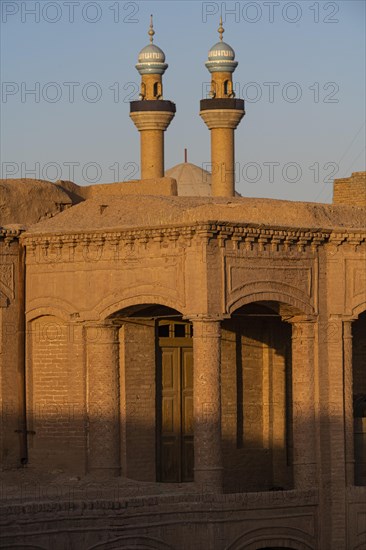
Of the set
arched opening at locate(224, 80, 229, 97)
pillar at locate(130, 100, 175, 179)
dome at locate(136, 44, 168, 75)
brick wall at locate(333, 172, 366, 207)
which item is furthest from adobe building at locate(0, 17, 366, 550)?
dome at locate(136, 44, 168, 75)

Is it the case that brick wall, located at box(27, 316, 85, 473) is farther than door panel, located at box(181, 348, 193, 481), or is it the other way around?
door panel, located at box(181, 348, 193, 481)

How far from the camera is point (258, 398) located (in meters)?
24.5

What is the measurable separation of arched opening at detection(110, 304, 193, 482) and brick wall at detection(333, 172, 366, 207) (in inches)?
302

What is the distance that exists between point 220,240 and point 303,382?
2557mm

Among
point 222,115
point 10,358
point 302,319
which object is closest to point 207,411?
point 302,319

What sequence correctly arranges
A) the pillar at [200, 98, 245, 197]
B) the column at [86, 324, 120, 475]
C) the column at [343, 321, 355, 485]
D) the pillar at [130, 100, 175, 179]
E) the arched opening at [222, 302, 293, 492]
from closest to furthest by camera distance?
the column at [86, 324, 120, 475], the column at [343, 321, 355, 485], the arched opening at [222, 302, 293, 492], the pillar at [200, 98, 245, 197], the pillar at [130, 100, 175, 179]

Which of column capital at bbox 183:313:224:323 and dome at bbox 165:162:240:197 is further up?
dome at bbox 165:162:240:197

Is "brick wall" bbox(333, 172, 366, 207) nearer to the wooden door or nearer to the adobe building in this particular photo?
the adobe building

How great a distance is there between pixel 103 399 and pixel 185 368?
188 centimetres

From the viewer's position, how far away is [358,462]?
2366cm

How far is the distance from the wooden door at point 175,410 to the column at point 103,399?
1.14 m

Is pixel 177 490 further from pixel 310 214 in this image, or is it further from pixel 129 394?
pixel 310 214

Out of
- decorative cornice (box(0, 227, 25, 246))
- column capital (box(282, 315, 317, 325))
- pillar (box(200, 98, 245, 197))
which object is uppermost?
pillar (box(200, 98, 245, 197))

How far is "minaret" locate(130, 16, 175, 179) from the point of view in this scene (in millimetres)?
38000
